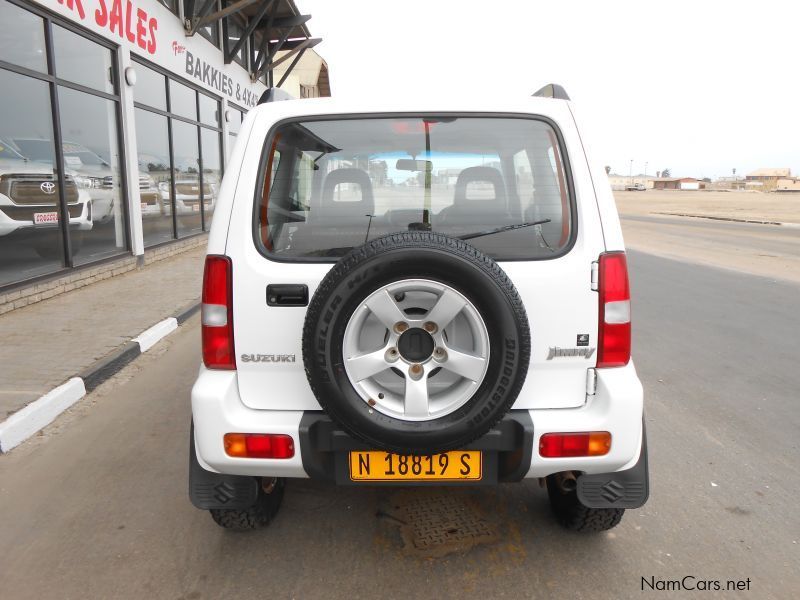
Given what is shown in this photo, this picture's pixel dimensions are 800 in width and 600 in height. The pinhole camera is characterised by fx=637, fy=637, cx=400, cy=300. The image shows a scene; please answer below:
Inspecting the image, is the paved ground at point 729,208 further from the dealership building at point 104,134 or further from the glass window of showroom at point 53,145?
the glass window of showroom at point 53,145

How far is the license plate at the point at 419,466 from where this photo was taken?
2266 millimetres

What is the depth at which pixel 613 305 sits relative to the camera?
7.47 ft

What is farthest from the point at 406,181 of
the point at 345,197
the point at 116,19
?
the point at 116,19

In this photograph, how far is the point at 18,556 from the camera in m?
2.60

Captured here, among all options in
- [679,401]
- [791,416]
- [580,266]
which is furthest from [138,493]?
[791,416]

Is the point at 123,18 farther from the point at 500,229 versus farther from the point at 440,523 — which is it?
the point at 440,523

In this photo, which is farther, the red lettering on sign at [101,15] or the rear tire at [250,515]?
the red lettering on sign at [101,15]

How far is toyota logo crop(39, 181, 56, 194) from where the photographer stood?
7.93m

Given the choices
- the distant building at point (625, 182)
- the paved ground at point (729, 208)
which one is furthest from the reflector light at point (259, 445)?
the distant building at point (625, 182)

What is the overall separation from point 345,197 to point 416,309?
577mm

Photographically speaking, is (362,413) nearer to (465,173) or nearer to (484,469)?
(484,469)

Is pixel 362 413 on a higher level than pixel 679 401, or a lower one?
higher

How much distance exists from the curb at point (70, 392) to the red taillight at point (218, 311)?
2.13m

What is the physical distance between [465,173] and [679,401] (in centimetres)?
280
